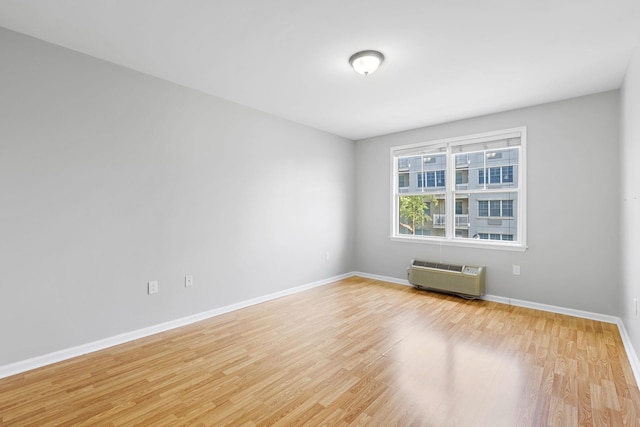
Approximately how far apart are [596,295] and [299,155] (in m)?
4.00

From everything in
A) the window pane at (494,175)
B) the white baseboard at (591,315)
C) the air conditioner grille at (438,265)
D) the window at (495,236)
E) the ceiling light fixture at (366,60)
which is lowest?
the white baseboard at (591,315)

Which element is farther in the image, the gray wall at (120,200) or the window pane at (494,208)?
the window pane at (494,208)

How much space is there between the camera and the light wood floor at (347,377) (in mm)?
1783

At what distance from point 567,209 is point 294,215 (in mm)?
3392

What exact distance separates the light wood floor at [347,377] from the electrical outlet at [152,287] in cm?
43

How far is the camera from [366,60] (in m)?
2.56

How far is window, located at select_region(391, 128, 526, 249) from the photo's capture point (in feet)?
13.1

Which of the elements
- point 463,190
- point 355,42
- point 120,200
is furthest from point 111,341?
point 463,190

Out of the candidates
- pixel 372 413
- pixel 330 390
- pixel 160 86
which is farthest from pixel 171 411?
pixel 160 86

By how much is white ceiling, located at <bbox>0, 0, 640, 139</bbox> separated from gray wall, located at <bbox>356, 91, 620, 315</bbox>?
0.30m

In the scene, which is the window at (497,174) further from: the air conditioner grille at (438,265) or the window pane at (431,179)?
the air conditioner grille at (438,265)

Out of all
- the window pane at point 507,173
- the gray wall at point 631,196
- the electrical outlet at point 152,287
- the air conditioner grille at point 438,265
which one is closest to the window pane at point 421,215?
the air conditioner grille at point 438,265

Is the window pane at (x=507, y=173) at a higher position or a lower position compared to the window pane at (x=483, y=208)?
higher

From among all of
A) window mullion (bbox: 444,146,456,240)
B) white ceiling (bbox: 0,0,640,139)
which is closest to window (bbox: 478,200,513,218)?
window mullion (bbox: 444,146,456,240)
